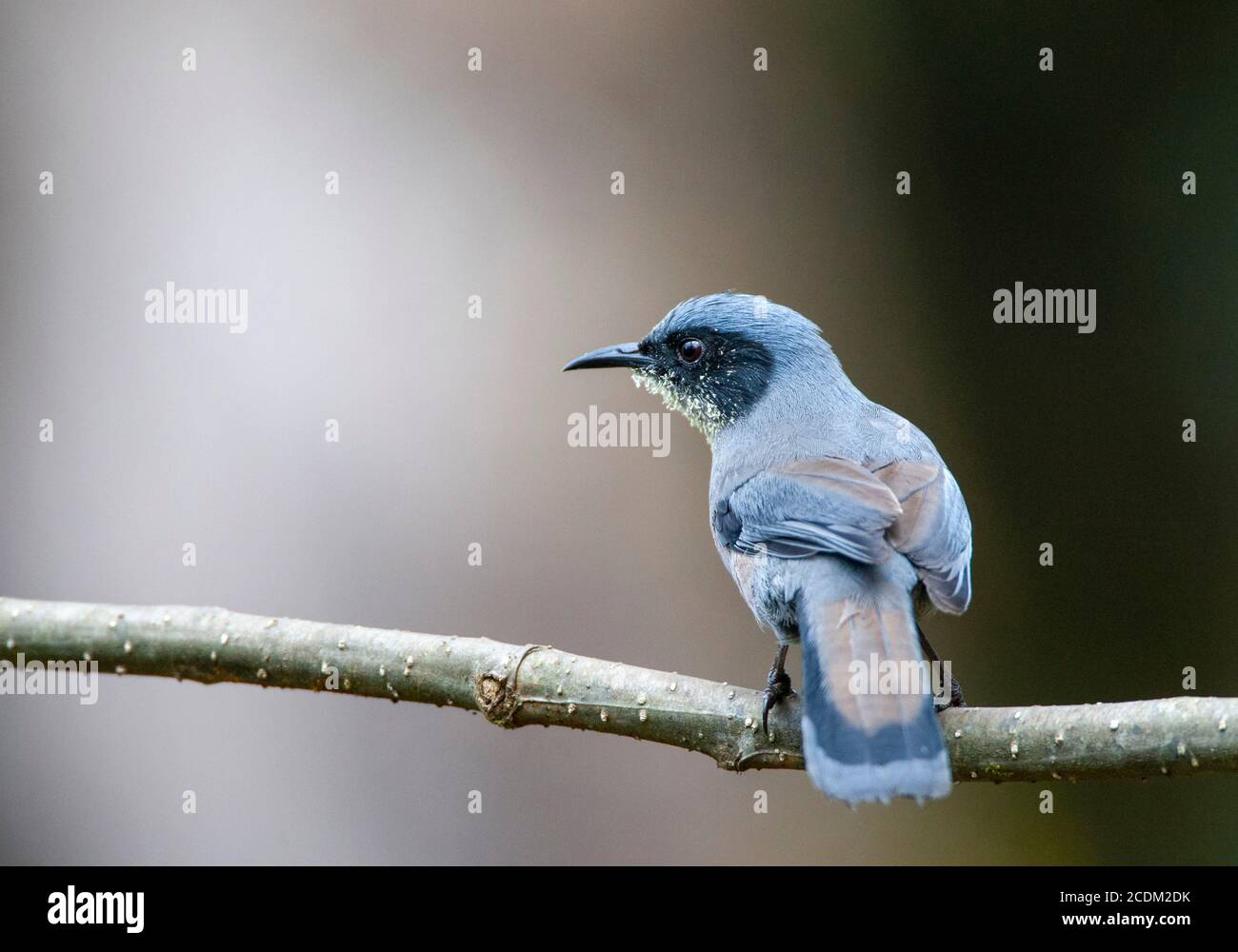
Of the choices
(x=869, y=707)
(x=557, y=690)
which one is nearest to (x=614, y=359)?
(x=557, y=690)

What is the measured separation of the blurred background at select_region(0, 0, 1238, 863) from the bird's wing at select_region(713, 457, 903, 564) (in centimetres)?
219

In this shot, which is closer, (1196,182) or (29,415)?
(29,415)

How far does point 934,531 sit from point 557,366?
2956mm

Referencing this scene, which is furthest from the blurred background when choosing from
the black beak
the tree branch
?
the tree branch

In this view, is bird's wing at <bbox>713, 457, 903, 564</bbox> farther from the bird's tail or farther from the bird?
the bird's tail

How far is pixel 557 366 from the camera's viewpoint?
598 cm

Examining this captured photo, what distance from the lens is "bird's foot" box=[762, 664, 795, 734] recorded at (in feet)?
10.1

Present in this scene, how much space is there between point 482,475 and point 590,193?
1544 mm

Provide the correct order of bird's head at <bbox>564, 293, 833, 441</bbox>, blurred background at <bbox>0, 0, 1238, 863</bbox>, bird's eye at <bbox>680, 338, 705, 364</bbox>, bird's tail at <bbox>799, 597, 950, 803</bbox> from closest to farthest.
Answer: bird's tail at <bbox>799, 597, 950, 803</bbox> < bird's head at <bbox>564, 293, 833, 441</bbox> < bird's eye at <bbox>680, 338, 705, 364</bbox> < blurred background at <bbox>0, 0, 1238, 863</bbox>

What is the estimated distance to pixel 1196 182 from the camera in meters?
6.28
